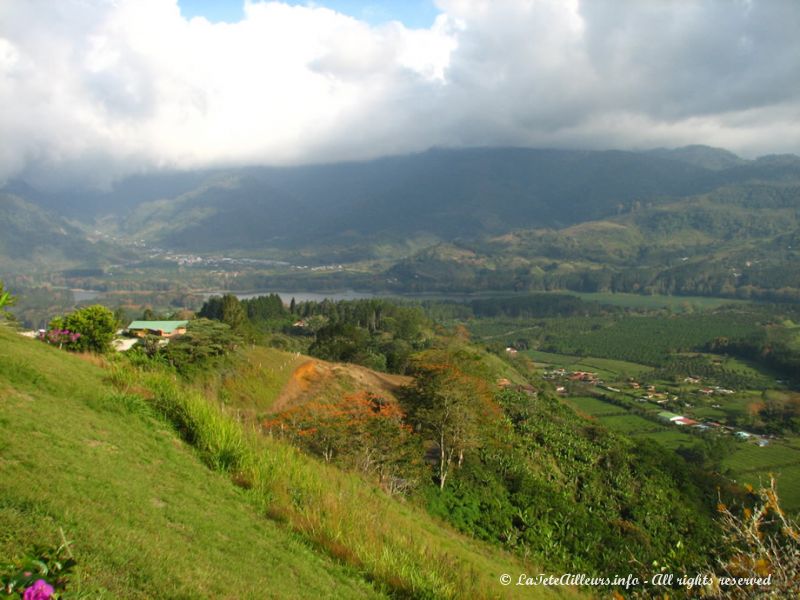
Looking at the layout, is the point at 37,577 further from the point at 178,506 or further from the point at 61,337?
the point at 61,337

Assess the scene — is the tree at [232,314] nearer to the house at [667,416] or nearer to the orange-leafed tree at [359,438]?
the orange-leafed tree at [359,438]

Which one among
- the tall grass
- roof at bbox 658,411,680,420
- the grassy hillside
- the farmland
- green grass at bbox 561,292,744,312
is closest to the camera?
the grassy hillside

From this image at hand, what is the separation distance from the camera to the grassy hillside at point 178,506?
409cm

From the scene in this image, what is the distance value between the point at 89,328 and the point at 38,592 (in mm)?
16672

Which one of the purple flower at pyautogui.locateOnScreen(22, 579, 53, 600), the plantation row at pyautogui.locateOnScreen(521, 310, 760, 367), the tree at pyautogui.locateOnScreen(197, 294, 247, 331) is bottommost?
the plantation row at pyautogui.locateOnScreen(521, 310, 760, 367)

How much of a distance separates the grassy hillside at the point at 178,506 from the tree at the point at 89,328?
24.7 ft

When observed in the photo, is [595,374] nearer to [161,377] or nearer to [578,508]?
[578,508]

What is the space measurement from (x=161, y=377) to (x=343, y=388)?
543 inches

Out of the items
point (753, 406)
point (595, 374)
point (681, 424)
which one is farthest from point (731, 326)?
point (681, 424)

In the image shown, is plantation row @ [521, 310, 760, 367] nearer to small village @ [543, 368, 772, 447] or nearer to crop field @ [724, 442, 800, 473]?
small village @ [543, 368, 772, 447]

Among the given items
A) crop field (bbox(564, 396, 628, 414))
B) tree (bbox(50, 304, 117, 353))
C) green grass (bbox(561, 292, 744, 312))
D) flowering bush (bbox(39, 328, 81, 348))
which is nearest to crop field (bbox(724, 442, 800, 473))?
crop field (bbox(564, 396, 628, 414))

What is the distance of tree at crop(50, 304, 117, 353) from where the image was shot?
1625 cm

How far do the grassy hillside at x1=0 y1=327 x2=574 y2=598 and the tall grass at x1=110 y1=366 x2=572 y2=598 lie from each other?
24 mm

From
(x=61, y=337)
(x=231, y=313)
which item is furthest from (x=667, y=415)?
(x=61, y=337)
